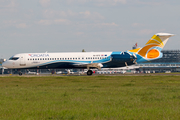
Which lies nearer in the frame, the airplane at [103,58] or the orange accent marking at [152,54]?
the airplane at [103,58]

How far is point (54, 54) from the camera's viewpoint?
53219mm

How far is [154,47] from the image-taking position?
52.2 meters

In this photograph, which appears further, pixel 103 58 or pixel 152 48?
pixel 152 48

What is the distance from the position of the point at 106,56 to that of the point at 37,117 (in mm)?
41120

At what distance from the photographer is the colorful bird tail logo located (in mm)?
51844

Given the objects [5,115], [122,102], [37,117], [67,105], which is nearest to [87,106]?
[67,105]

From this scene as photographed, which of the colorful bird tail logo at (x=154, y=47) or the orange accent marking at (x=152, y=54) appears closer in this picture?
the colorful bird tail logo at (x=154, y=47)

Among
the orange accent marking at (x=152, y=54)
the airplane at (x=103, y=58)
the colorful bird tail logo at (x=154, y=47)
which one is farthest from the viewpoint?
the orange accent marking at (x=152, y=54)

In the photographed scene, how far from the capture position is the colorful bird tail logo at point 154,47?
51.8m

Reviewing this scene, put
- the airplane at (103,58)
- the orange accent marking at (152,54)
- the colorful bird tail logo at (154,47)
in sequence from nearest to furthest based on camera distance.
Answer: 1. the airplane at (103,58)
2. the colorful bird tail logo at (154,47)
3. the orange accent marking at (152,54)

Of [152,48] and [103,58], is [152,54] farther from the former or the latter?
[103,58]

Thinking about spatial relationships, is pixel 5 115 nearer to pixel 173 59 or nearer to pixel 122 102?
pixel 122 102

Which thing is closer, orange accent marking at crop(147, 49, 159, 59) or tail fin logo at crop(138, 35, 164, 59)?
tail fin logo at crop(138, 35, 164, 59)

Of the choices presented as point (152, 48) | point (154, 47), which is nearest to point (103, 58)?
point (152, 48)
